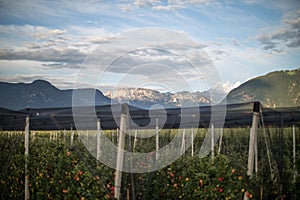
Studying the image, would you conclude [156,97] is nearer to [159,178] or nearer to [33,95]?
[159,178]

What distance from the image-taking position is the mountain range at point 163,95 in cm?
452

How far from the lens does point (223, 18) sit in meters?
8.80

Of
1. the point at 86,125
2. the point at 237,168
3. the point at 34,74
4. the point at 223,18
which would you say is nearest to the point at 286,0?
the point at 223,18

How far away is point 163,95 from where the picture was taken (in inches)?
197

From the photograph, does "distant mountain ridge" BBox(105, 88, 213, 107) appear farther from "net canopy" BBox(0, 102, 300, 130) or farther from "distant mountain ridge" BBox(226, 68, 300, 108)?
"distant mountain ridge" BBox(226, 68, 300, 108)

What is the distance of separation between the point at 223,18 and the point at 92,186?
5276mm

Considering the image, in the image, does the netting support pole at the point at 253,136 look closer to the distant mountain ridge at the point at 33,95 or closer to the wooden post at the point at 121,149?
the wooden post at the point at 121,149

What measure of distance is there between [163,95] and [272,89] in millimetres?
5751

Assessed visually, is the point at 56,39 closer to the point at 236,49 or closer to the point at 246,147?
the point at 236,49

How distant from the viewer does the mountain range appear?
4.52 metres

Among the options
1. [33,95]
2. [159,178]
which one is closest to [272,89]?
[159,178]

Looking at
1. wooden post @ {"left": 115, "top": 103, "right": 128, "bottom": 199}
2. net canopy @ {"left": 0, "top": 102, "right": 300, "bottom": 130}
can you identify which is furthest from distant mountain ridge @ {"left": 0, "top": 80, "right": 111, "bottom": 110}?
wooden post @ {"left": 115, "top": 103, "right": 128, "bottom": 199}

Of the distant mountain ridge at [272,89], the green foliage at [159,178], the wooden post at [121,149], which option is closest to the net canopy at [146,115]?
the green foliage at [159,178]

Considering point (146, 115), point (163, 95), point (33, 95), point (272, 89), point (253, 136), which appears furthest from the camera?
point (33, 95)
